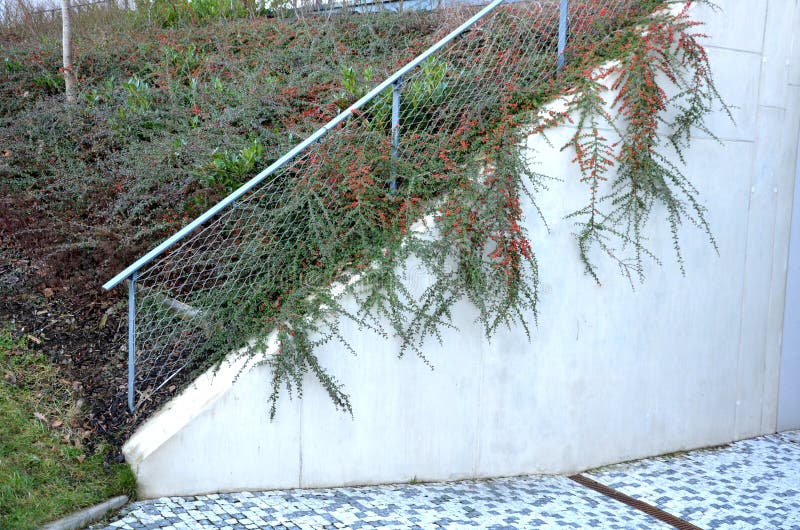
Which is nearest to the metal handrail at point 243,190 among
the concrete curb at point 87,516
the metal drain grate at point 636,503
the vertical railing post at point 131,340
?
the vertical railing post at point 131,340

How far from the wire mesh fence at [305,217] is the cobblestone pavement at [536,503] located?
0.75 metres

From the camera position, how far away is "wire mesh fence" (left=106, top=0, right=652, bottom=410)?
167 inches

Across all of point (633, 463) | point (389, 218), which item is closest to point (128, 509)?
point (389, 218)

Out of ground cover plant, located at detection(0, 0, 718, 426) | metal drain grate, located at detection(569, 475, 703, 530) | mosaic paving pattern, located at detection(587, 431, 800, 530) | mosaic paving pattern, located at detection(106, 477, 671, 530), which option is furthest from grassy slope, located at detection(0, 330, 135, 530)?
mosaic paving pattern, located at detection(587, 431, 800, 530)

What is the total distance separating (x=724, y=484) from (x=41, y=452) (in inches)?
159

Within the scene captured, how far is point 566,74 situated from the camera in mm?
5133

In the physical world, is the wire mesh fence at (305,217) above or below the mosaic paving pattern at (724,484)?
above

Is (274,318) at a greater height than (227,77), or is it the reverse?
(227,77)

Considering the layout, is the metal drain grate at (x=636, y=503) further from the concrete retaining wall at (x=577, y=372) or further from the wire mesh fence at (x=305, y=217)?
the wire mesh fence at (x=305, y=217)

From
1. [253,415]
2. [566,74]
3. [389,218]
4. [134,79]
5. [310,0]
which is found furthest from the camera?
[310,0]

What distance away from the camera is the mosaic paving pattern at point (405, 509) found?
3.65 meters

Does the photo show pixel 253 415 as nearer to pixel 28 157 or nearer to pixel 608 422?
pixel 608 422

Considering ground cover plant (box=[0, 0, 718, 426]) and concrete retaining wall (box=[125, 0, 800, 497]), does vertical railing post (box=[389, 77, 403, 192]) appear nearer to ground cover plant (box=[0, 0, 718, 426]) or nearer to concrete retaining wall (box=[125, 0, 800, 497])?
ground cover plant (box=[0, 0, 718, 426])

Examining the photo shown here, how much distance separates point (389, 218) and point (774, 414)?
3.75m
